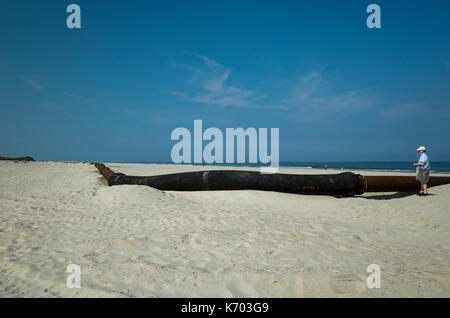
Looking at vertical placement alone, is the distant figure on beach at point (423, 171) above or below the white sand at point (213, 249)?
above

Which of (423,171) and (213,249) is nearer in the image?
(213,249)

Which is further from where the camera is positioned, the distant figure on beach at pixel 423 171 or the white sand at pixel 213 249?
the distant figure on beach at pixel 423 171

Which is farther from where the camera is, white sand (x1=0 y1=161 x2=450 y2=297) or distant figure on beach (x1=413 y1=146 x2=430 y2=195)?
distant figure on beach (x1=413 y1=146 x2=430 y2=195)

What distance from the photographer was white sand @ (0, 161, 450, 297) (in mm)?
2211

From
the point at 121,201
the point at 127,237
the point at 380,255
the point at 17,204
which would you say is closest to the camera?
the point at 380,255

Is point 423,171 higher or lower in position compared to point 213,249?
higher

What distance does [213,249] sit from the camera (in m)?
3.13

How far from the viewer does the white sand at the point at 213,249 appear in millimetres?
2211

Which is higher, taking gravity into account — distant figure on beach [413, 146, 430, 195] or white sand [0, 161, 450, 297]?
distant figure on beach [413, 146, 430, 195]

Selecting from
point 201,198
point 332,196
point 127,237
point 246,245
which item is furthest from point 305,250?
point 332,196

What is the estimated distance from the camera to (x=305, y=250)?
3.20 m
